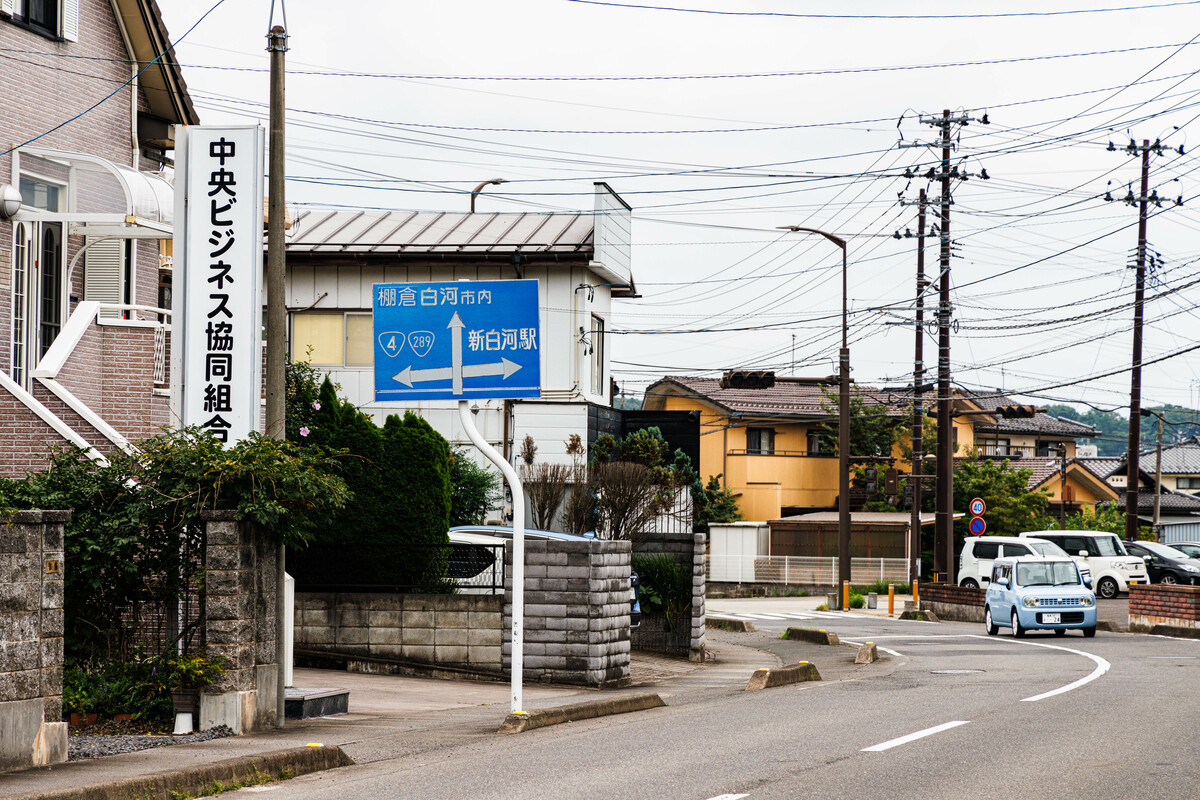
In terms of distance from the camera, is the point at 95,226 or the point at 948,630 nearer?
the point at 95,226

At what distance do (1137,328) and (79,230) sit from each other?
35.9 meters

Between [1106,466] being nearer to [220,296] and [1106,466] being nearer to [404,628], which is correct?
[404,628]

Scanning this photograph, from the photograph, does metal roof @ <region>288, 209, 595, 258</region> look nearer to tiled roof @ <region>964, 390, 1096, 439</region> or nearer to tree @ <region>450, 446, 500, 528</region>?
tree @ <region>450, 446, 500, 528</region>

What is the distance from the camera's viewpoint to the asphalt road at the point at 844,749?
830cm

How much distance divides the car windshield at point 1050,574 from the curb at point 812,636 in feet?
14.7

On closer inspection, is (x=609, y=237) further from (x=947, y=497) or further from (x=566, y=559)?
(x=566, y=559)

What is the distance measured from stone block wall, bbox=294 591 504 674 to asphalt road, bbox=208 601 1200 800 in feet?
8.73

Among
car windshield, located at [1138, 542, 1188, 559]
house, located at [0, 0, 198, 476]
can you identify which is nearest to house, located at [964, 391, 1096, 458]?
car windshield, located at [1138, 542, 1188, 559]

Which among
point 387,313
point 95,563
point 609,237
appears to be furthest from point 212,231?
point 609,237

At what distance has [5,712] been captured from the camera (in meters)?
8.35

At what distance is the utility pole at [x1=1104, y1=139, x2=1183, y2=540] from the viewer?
4150 centimetres

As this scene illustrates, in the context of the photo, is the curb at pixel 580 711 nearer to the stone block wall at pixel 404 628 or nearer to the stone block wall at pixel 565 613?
the stone block wall at pixel 565 613

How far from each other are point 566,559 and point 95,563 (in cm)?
627

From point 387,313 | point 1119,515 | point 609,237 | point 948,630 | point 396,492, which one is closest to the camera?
point 387,313
